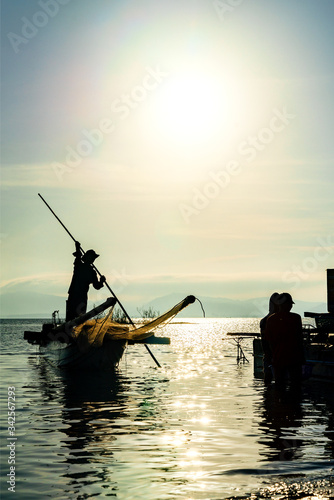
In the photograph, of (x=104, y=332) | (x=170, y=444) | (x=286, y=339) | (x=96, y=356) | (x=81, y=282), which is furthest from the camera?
(x=81, y=282)

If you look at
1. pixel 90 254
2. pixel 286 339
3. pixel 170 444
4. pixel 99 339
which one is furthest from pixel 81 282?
pixel 170 444

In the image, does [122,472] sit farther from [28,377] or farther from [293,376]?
[28,377]

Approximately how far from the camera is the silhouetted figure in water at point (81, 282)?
3062cm

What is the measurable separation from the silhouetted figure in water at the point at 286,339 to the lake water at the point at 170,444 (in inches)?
47.1

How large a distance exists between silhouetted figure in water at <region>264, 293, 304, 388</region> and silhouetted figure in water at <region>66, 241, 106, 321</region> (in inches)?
686

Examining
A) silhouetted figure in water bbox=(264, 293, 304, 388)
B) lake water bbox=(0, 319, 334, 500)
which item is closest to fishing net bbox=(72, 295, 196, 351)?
lake water bbox=(0, 319, 334, 500)

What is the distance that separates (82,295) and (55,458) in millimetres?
21069

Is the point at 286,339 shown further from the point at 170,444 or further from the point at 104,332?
the point at 104,332

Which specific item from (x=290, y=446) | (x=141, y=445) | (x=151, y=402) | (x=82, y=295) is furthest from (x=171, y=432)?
(x=82, y=295)

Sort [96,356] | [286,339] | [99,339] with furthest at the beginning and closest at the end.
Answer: [96,356], [99,339], [286,339]

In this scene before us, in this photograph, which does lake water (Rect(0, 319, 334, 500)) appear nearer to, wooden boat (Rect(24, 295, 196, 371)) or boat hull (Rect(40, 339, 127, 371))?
wooden boat (Rect(24, 295, 196, 371))

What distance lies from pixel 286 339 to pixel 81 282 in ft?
59.3

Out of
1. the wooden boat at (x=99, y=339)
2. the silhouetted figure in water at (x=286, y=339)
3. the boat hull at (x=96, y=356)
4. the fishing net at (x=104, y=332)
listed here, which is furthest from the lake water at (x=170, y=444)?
the boat hull at (x=96, y=356)

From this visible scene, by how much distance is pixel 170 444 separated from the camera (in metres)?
11.2
